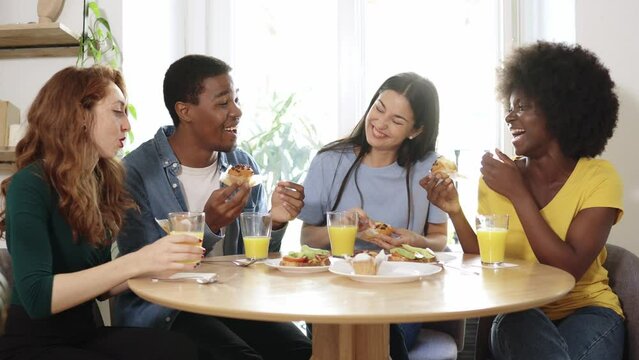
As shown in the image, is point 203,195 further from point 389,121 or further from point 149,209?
point 389,121

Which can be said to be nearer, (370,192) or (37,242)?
(37,242)

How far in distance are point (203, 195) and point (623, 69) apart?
5.52 feet

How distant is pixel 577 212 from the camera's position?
1896 mm

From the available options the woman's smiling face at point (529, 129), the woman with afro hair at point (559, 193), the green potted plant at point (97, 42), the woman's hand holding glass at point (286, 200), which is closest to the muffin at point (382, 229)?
the woman with afro hair at point (559, 193)

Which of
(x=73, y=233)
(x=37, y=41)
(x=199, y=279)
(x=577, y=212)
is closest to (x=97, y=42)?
(x=37, y=41)

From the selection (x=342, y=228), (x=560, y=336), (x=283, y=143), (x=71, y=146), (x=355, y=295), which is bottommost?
(x=560, y=336)

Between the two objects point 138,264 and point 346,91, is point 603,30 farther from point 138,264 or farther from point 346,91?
point 138,264

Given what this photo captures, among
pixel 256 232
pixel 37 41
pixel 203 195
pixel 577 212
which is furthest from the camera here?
pixel 37 41

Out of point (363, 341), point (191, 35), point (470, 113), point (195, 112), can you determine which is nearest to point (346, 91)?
point (470, 113)

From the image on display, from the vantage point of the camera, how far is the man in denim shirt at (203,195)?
1.95m

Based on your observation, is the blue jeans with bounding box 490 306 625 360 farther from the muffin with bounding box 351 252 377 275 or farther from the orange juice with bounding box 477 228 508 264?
the muffin with bounding box 351 252 377 275

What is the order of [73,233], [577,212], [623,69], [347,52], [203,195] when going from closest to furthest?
[73,233], [577,212], [203,195], [623,69], [347,52]

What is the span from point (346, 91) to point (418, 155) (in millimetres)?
976

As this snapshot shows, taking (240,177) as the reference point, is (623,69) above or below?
above
